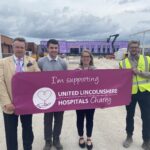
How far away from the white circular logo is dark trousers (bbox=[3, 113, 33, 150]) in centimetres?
26

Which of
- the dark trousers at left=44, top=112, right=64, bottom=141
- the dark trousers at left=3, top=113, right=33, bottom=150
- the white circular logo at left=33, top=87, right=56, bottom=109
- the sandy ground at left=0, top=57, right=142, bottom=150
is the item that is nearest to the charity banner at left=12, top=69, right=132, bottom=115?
the white circular logo at left=33, top=87, right=56, bottom=109

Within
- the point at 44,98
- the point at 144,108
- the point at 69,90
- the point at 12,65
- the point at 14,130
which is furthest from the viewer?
the point at 144,108

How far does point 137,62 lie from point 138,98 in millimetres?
650

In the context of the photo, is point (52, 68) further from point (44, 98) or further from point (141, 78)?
point (141, 78)

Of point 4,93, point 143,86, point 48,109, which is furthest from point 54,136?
point 143,86

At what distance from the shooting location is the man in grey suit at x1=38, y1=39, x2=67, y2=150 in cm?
451

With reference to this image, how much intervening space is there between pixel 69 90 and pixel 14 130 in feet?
3.58

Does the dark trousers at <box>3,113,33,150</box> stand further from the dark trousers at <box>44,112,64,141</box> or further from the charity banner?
the dark trousers at <box>44,112,64,141</box>

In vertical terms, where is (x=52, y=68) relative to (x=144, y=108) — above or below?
above

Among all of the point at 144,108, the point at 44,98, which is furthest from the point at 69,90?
the point at 144,108

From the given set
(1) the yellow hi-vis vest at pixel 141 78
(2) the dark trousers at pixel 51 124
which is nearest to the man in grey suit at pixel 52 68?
(2) the dark trousers at pixel 51 124

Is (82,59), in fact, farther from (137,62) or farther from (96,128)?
(96,128)

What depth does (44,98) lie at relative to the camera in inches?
172

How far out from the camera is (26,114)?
4211 millimetres
